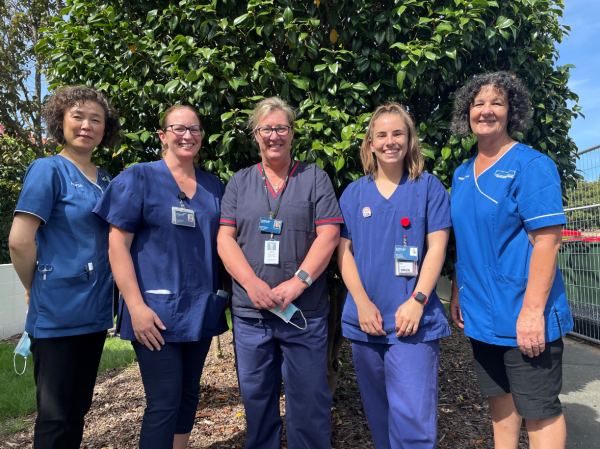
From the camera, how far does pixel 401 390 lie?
7.51 feet

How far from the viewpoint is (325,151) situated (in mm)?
2602

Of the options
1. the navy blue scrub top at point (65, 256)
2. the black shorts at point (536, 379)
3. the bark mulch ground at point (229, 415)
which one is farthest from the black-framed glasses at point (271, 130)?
the bark mulch ground at point (229, 415)

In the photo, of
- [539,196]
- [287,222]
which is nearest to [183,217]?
[287,222]

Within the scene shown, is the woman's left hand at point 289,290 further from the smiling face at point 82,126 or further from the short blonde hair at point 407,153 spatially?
the smiling face at point 82,126

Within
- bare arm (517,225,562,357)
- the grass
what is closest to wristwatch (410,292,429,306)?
bare arm (517,225,562,357)

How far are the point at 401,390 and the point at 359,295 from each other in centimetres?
57

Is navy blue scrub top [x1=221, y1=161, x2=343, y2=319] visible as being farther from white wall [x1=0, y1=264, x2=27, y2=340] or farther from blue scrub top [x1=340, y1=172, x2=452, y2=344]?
white wall [x1=0, y1=264, x2=27, y2=340]

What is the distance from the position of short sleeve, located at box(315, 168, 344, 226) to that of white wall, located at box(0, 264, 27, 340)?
23.2 ft

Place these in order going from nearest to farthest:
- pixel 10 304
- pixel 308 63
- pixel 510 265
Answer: pixel 510 265 → pixel 308 63 → pixel 10 304

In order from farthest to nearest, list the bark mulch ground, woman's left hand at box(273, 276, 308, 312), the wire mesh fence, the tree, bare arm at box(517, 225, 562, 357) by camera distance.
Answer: the wire mesh fence
the bark mulch ground
the tree
woman's left hand at box(273, 276, 308, 312)
bare arm at box(517, 225, 562, 357)

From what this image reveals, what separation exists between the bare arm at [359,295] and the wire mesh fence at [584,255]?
5234mm

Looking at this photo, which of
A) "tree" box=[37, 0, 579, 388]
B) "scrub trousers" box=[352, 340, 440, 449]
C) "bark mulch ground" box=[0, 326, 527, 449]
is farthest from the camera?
"bark mulch ground" box=[0, 326, 527, 449]

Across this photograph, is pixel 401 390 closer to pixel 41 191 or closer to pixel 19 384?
pixel 41 191

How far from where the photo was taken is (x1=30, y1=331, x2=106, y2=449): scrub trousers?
230cm
